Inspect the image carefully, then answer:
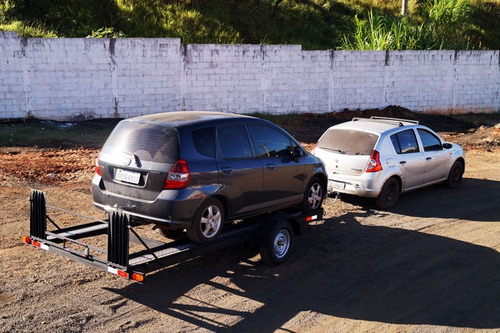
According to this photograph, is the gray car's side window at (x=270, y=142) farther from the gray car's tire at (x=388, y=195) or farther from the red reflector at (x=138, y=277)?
the gray car's tire at (x=388, y=195)

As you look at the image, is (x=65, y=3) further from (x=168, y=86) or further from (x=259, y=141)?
(x=259, y=141)

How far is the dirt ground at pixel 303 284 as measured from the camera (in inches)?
240

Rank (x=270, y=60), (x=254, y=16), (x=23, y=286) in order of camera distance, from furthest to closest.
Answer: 1. (x=254, y=16)
2. (x=270, y=60)
3. (x=23, y=286)

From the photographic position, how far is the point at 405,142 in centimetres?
1134

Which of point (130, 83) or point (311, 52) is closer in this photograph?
point (130, 83)

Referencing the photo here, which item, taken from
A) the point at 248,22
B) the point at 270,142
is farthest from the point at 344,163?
the point at 248,22

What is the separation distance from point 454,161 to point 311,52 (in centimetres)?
1002

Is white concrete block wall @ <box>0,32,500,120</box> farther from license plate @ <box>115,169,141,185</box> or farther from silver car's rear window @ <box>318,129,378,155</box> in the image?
license plate @ <box>115,169,141,185</box>

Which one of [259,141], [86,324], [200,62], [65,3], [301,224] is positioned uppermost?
[65,3]

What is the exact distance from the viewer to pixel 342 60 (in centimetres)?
2202

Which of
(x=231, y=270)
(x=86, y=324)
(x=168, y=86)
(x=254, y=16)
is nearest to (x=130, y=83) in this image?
(x=168, y=86)

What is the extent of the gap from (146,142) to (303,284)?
8.65 feet

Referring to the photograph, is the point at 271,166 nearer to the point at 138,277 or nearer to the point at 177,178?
the point at 177,178

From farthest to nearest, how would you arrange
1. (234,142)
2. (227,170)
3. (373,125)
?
(373,125) → (234,142) → (227,170)
